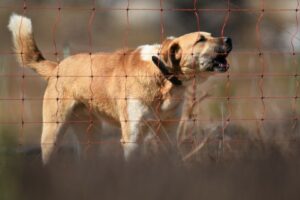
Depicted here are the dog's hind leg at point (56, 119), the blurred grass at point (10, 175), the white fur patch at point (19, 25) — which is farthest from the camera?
the white fur patch at point (19, 25)

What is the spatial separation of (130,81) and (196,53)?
612 mm

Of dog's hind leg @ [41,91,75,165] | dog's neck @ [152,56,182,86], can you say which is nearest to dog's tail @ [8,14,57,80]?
dog's hind leg @ [41,91,75,165]

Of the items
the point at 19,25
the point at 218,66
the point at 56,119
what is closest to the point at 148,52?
the point at 218,66

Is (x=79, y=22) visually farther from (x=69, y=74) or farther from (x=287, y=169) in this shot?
(x=287, y=169)

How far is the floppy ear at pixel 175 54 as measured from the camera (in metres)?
7.22

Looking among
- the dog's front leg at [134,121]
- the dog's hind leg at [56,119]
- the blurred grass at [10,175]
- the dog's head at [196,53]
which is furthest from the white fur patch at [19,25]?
the blurred grass at [10,175]

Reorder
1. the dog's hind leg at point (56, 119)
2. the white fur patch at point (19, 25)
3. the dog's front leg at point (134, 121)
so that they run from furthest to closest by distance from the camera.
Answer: the white fur patch at point (19, 25), the dog's hind leg at point (56, 119), the dog's front leg at point (134, 121)

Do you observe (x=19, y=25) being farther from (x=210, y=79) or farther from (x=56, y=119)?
(x=210, y=79)

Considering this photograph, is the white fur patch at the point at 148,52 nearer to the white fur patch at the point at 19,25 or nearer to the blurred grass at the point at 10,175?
the white fur patch at the point at 19,25

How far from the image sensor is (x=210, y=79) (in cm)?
808

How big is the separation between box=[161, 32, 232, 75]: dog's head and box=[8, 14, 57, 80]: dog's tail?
54.1 inches

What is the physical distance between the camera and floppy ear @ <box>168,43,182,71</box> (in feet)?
23.7

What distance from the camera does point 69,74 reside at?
781 centimetres

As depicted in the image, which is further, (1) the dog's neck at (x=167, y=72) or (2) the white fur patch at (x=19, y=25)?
(2) the white fur patch at (x=19, y=25)
